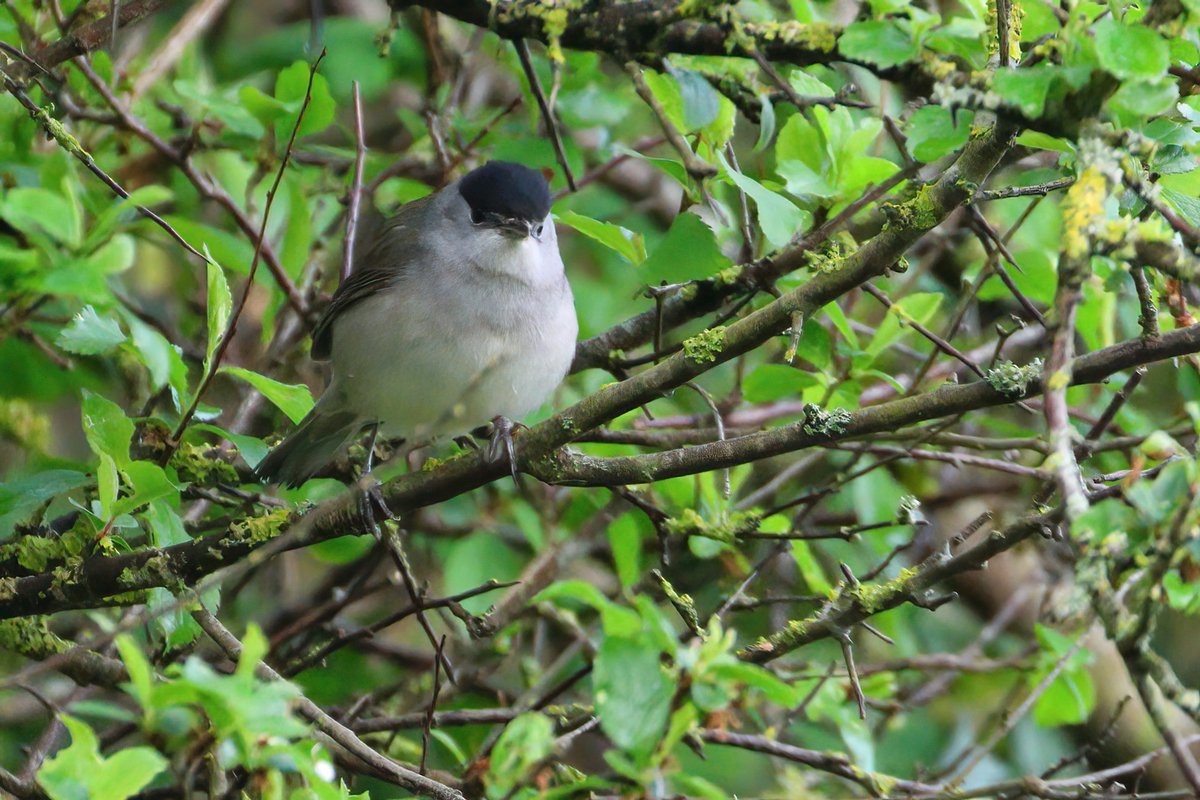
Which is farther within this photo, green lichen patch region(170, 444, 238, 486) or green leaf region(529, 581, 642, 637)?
green lichen patch region(170, 444, 238, 486)

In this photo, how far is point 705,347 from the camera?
248 centimetres

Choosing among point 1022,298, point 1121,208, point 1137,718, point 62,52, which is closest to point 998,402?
point 1121,208

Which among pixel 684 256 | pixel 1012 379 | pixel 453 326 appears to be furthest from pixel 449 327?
pixel 1012 379

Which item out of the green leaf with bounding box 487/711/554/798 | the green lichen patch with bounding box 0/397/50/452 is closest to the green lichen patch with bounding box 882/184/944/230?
the green leaf with bounding box 487/711/554/798

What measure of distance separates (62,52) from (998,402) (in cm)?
236

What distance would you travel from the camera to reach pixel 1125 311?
14.7 feet

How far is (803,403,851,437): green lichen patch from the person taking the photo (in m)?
2.37

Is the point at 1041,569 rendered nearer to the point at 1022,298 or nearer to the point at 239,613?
the point at 1022,298

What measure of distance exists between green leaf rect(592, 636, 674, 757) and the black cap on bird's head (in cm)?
220

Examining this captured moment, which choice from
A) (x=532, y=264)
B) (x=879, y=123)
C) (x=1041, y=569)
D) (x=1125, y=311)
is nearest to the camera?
(x=879, y=123)

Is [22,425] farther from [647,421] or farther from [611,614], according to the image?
[611,614]

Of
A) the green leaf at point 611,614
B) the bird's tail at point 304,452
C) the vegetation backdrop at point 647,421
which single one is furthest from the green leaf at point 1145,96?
the bird's tail at point 304,452

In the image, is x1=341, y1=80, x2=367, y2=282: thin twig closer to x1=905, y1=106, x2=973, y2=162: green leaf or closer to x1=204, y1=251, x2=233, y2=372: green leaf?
x1=204, y1=251, x2=233, y2=372: green leaf

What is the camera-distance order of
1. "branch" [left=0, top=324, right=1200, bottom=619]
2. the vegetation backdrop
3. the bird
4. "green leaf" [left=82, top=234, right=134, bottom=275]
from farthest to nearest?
1. the bird
2. "branch" [left=0, top=324, right=1200, bottom=619]
3. "green leaf" [left=82, top=234, right=134, bottom=275]
4. the vegetation backdrop
